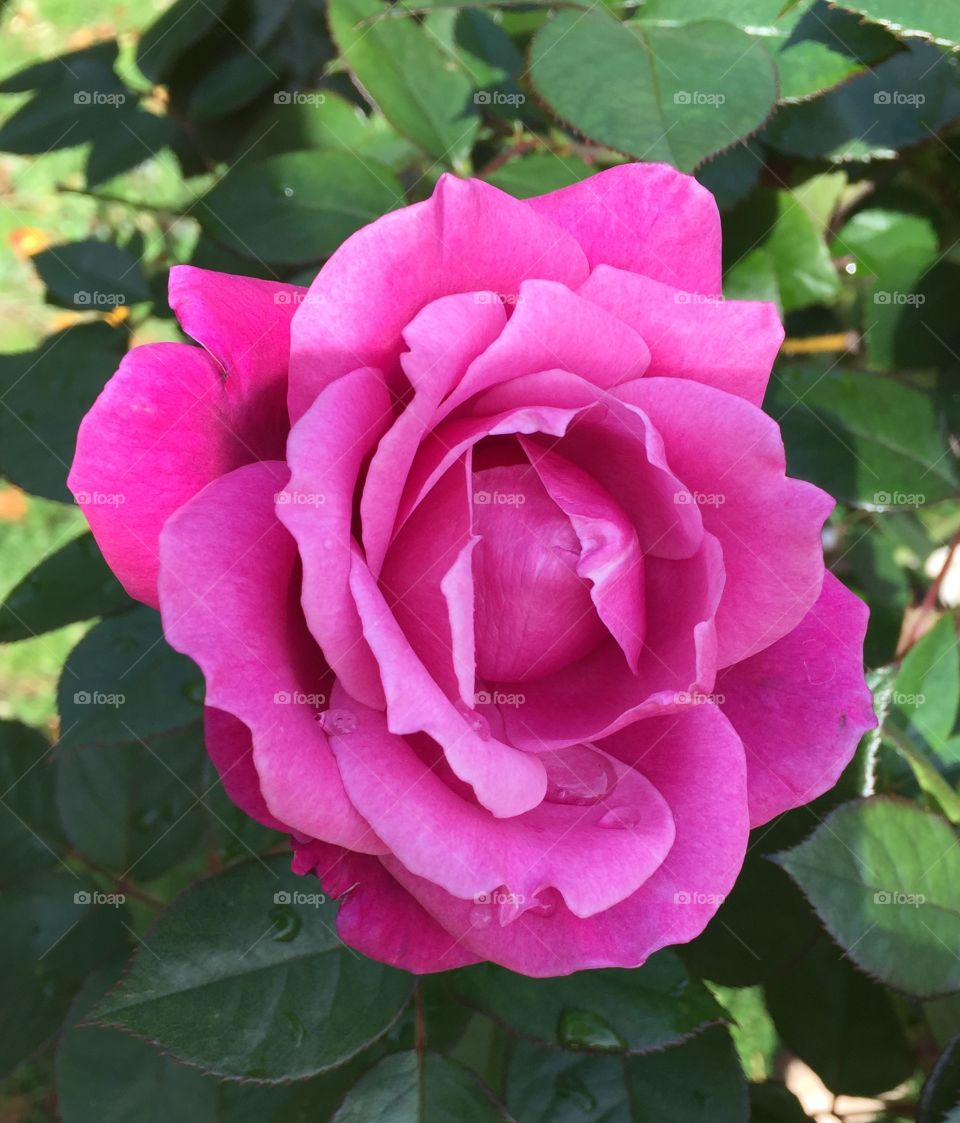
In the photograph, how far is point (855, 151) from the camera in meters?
1.20

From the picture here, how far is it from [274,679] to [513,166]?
0.77 meters

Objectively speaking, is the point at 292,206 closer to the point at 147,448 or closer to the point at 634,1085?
the point at 147,448

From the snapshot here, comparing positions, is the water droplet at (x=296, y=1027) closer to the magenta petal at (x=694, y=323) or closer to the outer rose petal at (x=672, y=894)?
the outer rose petal at (x=672, y=894)

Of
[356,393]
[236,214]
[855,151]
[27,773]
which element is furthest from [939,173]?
[27,773]

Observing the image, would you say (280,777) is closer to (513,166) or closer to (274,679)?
(274,679)

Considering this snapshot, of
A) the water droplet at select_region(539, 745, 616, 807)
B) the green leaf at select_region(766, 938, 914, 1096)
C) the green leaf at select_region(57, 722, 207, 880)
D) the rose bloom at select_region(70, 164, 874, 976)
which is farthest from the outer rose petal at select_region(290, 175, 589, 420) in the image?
the green leaf at select_region(766, 938, 914, 1096)

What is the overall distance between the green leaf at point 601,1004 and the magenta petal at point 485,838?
0.30 metres

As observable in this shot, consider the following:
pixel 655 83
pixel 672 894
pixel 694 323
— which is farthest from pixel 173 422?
pixel 655 83

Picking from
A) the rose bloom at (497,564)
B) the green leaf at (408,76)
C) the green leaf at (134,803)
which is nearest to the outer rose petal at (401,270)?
the rose bloom at (497,564)

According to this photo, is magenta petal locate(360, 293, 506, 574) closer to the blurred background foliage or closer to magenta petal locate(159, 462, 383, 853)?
magenta petal locate(159, 462, 383, 853)

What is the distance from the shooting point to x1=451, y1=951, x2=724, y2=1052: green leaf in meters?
0.94

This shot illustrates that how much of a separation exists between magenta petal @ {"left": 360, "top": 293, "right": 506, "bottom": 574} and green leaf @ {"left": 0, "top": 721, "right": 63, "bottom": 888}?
2.68 feet

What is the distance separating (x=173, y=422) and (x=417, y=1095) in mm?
684

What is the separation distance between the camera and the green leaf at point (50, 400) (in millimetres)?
1249
